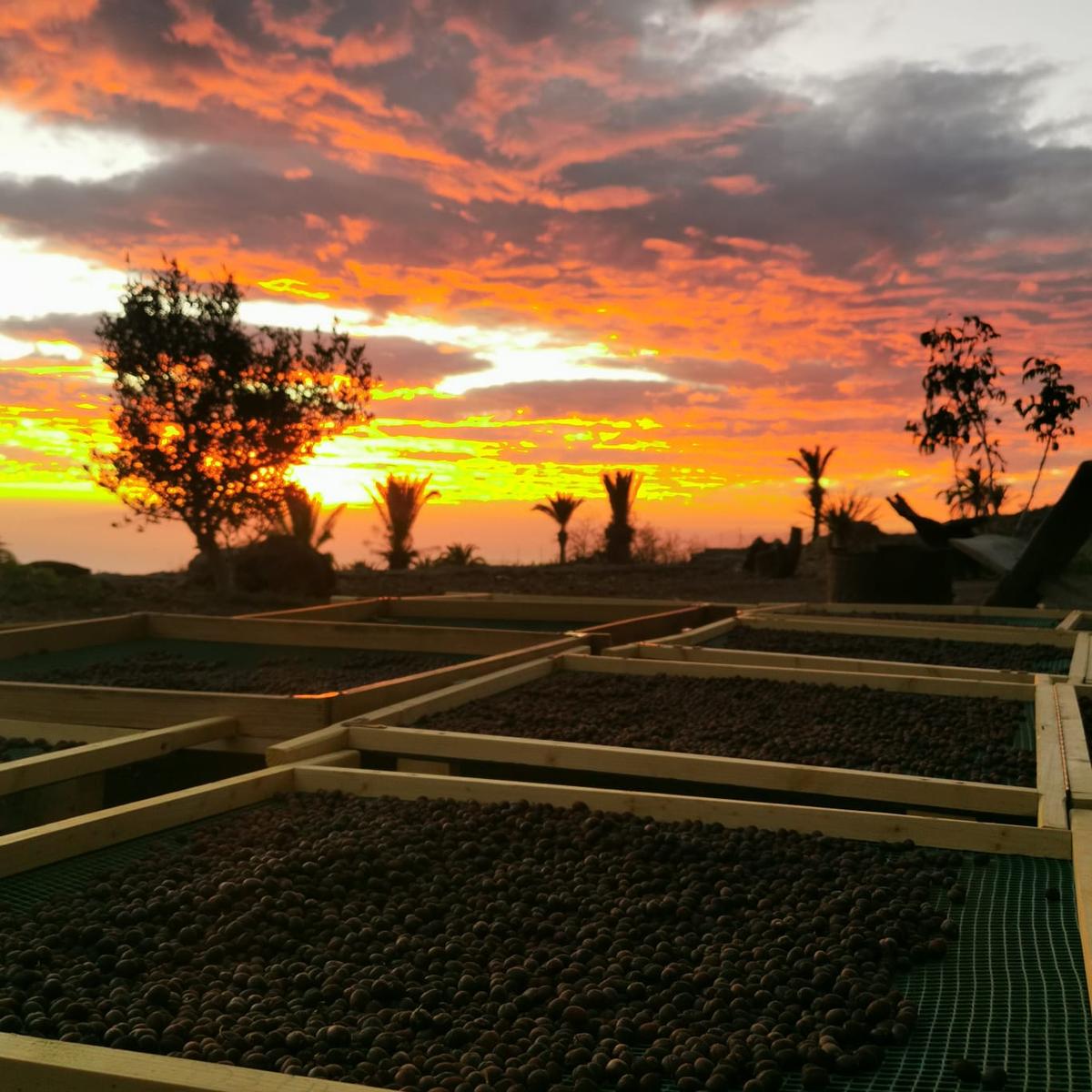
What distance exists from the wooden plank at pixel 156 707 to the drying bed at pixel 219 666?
23.1 inches

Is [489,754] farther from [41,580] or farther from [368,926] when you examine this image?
[41,580]

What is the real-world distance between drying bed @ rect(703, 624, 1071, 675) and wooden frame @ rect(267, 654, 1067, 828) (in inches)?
45.7

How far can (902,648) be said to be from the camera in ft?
18.6

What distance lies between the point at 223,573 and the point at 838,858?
37.1ft

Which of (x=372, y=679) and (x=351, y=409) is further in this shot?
(x=351, y=409)

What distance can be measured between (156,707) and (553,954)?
264 centimetres

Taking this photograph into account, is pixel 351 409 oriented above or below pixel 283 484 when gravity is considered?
above

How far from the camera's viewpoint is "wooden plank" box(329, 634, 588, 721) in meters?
3.88

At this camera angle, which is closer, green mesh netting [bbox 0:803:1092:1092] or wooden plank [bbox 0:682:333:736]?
green mesh netting [bbox 0:803:1092:1092]

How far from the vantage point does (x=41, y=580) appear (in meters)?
11.7

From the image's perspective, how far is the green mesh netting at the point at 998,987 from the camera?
1.49m

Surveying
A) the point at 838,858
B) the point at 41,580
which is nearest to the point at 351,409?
the point at 41,580

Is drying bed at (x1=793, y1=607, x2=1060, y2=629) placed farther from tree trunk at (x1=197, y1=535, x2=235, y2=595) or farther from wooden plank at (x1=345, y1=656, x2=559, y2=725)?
tree trunk at (x1=197, y1=535, x2=235, y2=595)

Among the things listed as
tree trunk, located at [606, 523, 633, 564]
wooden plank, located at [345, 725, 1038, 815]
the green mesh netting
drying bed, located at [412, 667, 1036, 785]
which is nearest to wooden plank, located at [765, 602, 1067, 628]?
drying bed, located at [412, 667, 1036, 785]
